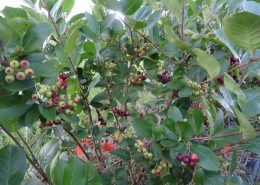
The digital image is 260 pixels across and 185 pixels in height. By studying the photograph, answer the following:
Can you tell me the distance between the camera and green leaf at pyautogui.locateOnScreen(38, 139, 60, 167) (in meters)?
1.18

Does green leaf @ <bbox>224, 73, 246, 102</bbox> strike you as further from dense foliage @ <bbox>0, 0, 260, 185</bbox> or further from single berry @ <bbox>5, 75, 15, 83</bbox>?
single berry @ <bbox>5, 75, 15, 83</bbox>

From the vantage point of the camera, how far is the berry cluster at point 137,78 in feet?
4.82

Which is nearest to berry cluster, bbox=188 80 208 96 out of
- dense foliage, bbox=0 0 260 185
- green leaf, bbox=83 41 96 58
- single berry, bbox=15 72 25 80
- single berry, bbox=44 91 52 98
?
dense foliage, bbox=0 0 260 185

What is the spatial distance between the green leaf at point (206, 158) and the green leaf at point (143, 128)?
0.55 feet

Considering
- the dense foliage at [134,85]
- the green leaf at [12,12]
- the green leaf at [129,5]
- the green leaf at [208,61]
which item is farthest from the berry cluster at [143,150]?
the green leaf at [12,12]

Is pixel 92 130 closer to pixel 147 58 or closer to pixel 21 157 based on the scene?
pixel 147 58

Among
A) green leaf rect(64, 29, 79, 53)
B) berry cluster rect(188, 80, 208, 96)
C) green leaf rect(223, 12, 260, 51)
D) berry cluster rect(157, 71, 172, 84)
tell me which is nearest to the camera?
green leaf rect(223, 12, 260, 51)

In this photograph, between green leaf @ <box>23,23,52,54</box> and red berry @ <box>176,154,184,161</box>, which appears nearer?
green leaf @ <box>23,23,52,54</box>

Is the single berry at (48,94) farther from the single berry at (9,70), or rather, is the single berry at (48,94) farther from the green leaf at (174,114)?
the green leaf at (174,114)

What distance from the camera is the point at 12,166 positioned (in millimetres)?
786

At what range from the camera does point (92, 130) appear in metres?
Result: 1.42

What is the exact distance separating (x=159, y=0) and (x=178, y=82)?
484mm

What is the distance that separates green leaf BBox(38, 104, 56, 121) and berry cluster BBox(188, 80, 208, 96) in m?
0.46

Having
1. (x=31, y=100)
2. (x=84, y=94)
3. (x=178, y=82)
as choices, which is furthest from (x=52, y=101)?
(x=178, y=82)
